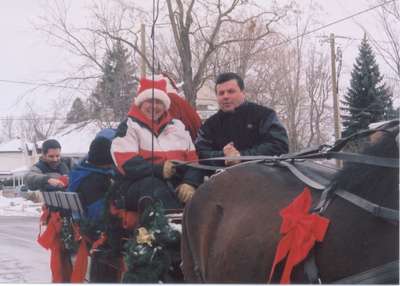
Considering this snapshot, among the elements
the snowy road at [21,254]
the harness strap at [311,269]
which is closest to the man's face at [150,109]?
the snowy road at [21,254]

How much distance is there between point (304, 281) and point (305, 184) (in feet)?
1.71

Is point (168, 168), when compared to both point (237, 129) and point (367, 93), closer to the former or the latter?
point (237, 129)

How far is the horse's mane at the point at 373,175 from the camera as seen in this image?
7.28 feet

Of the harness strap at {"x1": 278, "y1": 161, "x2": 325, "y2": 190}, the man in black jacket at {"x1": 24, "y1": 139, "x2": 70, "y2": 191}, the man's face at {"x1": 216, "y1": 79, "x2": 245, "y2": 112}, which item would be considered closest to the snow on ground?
the man in black jacket at {"x1": 24, "y1": 139, "x2": 70, "y2": 191}

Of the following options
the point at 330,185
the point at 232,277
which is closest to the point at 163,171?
the point at 232,277

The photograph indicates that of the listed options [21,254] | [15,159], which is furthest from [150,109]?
[21,254]

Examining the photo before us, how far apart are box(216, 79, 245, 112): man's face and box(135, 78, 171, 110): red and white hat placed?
1.02 ft

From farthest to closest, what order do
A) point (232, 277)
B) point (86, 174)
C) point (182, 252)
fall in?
point (86, 174) < point (182, 252) < point (232, 277)

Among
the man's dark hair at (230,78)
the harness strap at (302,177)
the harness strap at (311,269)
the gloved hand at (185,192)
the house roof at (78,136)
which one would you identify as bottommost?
the harness strap at (311,269)

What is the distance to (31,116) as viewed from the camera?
Answer: 346 centimetres

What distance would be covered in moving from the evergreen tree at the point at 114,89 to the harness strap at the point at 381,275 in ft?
6.38

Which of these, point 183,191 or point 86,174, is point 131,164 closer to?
point 183,191

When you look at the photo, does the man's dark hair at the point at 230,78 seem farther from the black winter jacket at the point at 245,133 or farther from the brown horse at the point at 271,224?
the brown horse at the point at 271,224

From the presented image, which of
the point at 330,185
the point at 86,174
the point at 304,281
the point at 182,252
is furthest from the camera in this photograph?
the point at 86,174
